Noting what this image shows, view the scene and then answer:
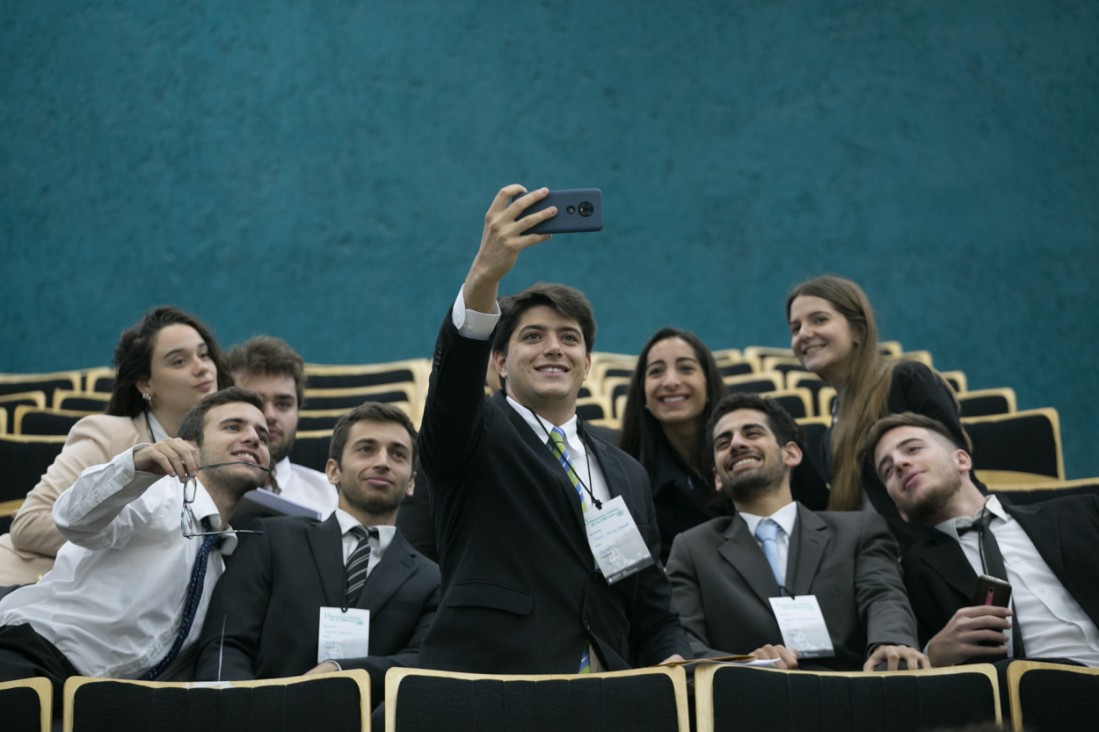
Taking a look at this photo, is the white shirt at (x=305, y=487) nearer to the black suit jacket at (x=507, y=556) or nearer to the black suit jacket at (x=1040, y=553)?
the black suit jacket at (x=507, y=556)

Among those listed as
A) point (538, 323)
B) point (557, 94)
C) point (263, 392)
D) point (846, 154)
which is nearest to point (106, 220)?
point (557, 94)

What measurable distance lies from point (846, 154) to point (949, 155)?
0.59 m

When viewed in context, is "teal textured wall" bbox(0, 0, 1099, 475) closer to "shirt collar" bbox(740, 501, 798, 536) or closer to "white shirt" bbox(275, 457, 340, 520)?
"white shirt" bbox(275, 457, 340, 520)

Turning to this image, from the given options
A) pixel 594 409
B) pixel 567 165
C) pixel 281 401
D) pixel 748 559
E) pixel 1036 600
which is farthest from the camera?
pixel 567 165

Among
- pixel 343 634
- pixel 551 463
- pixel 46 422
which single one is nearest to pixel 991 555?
pixel 551 463

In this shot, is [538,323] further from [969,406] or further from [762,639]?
[969,406]

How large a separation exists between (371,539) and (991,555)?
148 centimetres

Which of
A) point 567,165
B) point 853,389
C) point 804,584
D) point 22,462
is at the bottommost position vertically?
point 804,584

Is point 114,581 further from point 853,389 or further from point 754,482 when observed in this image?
point 853,389

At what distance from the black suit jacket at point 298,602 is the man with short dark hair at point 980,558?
3.85 ft

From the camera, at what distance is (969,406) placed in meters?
4.88

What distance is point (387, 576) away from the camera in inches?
112

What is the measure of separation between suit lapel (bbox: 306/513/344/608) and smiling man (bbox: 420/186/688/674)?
0.55 metres

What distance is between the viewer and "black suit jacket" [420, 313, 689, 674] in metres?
2.22
